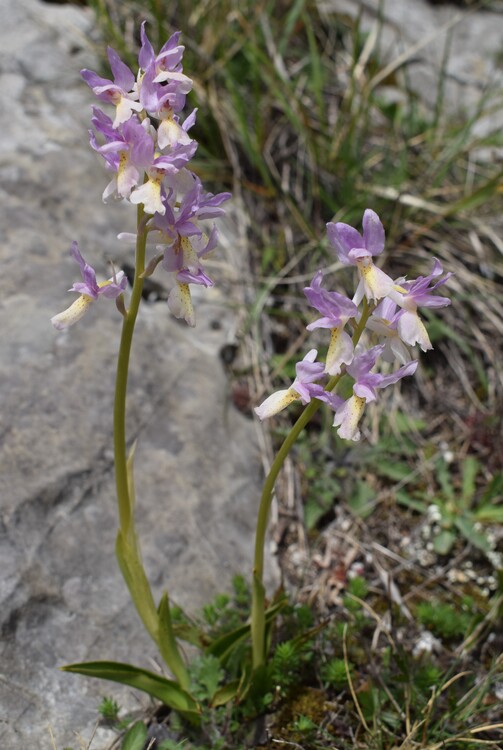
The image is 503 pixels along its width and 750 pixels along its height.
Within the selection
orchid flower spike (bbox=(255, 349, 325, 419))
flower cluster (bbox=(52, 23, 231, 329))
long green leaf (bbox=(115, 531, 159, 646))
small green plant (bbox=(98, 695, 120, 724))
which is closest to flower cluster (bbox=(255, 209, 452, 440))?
orchid flower spike (bbox=(255, 349, 325, 419))

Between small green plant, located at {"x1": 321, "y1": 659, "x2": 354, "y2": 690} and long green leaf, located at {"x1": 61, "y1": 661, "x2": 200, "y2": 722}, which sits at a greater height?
long green leaf, located at {"x1": 61, "y1": 661, "x2": 200, "y2": 722}

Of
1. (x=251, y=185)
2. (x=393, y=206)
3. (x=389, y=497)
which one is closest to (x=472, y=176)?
(x=393, y=206)

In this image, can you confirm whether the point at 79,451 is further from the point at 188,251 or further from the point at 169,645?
the point at 188,251

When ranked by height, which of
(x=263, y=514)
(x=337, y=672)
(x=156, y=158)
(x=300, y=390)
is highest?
(x=156, y=158)

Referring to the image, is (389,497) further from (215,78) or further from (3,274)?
(215,78)

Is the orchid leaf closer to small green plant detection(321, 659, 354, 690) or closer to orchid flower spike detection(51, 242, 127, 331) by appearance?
small green plant detection(321, 659, 354, 690)

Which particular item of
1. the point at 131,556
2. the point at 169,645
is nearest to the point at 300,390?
the point at 131,556
